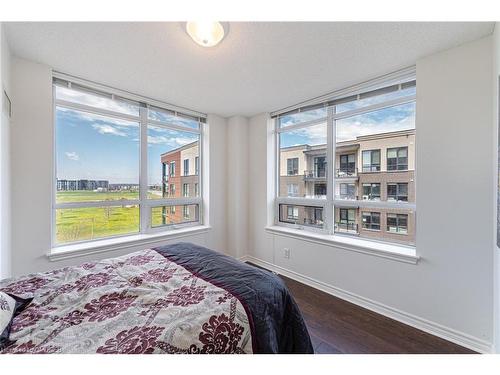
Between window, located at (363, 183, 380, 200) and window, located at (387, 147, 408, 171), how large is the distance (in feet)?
0.75

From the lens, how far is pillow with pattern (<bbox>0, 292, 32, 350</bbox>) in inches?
33.4

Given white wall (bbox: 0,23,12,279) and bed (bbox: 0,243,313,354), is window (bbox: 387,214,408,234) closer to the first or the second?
bed (bbox: 0,243,313,354)

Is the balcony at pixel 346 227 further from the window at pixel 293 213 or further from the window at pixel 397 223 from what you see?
Answer: the window at pixel 293 213

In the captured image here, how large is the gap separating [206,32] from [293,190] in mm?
2264

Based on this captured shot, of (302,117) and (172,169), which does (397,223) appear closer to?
(302,117)

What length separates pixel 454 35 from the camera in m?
1.59

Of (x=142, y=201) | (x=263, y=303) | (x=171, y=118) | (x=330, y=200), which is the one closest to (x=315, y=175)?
(x=330, y=200)

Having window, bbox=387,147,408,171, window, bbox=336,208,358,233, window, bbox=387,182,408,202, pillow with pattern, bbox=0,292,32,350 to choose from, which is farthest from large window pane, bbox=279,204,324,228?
pillow with pattern, bbox=0,292,32,350

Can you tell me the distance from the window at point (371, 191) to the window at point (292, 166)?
3.19 ft

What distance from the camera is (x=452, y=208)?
5.66ft

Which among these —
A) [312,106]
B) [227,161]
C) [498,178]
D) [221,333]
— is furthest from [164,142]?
[498,178]

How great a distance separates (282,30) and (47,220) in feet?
8.53

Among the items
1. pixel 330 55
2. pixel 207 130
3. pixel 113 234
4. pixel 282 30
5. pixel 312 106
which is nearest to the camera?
pixel 282 30
